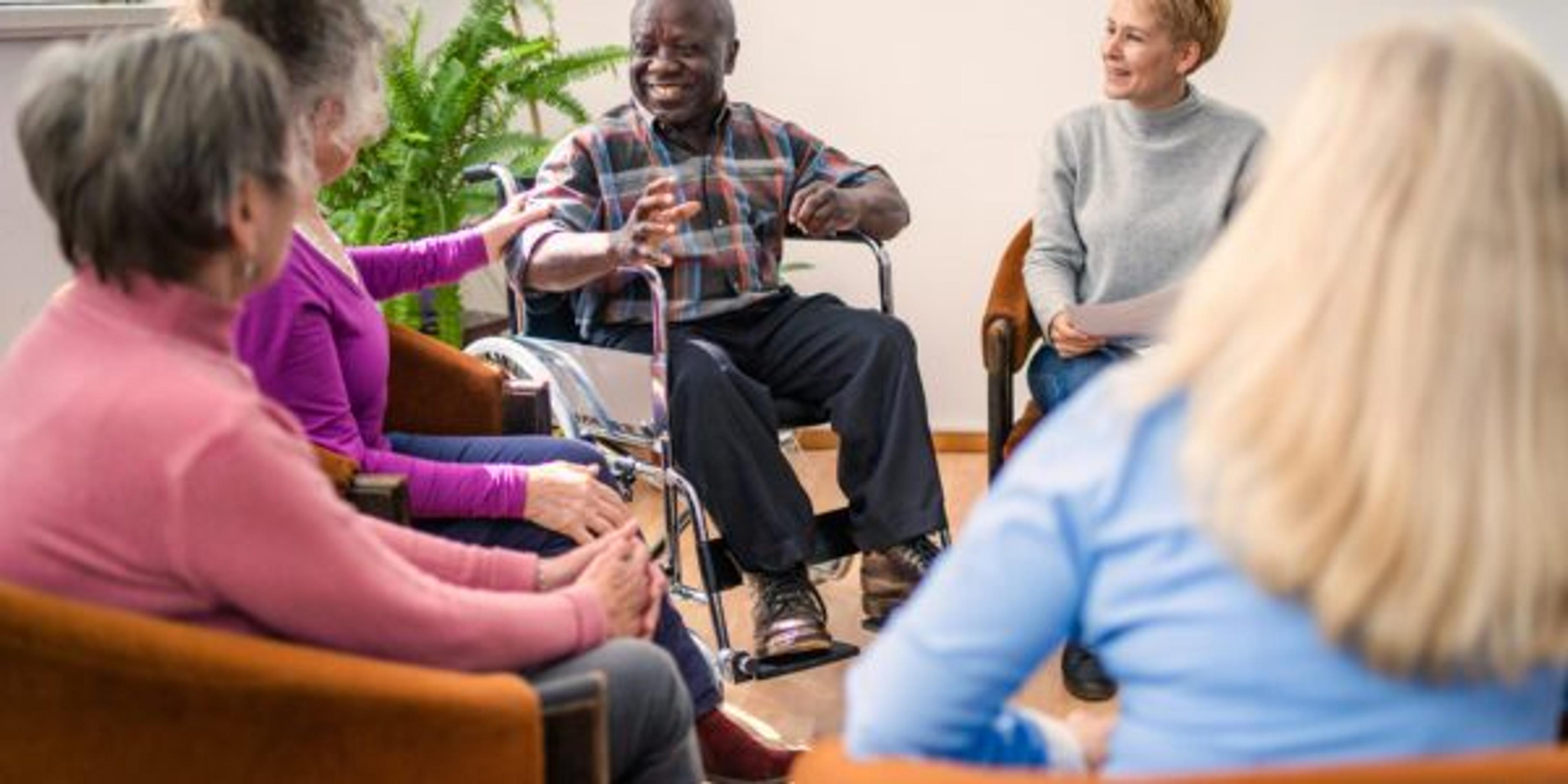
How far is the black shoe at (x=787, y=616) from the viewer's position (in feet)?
9.84

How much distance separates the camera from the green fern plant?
160 inches

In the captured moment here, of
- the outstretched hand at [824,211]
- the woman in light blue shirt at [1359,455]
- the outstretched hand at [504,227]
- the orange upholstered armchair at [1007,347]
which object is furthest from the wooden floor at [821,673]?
the woman in light blue shirt at [1359,455]

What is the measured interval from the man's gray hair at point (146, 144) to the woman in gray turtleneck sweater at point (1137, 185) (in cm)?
191

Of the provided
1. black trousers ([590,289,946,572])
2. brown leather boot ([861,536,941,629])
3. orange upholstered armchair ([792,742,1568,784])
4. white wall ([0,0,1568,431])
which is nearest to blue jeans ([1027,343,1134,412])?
black trousers ([590,289,946,572])

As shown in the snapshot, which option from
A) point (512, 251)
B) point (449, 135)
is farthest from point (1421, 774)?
point (449, 135)

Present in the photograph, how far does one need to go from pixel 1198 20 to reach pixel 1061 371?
66 centimetres

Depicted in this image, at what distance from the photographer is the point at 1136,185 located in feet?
10.7

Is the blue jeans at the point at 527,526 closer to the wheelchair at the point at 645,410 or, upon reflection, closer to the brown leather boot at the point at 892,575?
the wheelchair at the point at 645,410

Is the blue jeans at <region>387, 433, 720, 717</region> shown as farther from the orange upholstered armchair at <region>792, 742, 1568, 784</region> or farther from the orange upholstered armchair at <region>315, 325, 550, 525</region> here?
the orange upholstered armchair at <region>792, 742, 1568, 784</region>

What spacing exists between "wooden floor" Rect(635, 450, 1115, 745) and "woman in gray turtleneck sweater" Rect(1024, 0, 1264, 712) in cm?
9

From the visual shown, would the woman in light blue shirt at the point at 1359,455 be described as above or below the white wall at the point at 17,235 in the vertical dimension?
above

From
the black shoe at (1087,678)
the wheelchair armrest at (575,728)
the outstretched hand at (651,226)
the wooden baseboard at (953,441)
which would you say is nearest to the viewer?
the wheelchair armrest at (575,728)

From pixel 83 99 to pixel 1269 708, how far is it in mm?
1038

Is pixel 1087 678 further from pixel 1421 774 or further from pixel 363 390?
pixel 1421 774
